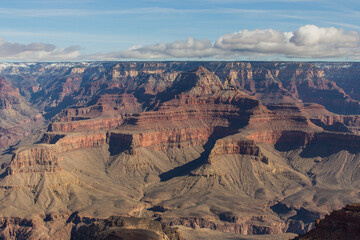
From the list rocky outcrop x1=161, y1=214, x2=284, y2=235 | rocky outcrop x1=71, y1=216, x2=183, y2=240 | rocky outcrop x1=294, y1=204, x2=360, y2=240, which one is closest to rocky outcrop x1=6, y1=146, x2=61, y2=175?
rocky outcrop x1=161, y1=214, x2=284, y2=235

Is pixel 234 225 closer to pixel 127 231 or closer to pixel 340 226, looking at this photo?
pixel 127 231

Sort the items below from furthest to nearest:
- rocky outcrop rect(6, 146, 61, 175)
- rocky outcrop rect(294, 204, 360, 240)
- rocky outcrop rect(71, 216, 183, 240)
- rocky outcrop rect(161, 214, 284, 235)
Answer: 1. rocky outcrop rect(6, 146, 61, 175)
2. rocky outcrop rect(161, 214, 284, 235)
3. rocky outcrop rect(71, 216, 183, 240)
4. rocky outcrop rect(294, 204, 360, 240)

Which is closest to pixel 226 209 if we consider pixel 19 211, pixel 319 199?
pixel 319 199

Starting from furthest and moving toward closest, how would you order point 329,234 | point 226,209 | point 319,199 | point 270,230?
1. point 319,199
2. point 226,209
3. point 270,230
4. point 329,234

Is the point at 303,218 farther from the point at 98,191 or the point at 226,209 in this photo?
the point at 98,191

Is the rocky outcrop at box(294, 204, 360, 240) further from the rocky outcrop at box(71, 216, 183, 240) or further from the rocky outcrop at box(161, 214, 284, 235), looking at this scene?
the rocky outcrop at box(161, 214, 284, 235)

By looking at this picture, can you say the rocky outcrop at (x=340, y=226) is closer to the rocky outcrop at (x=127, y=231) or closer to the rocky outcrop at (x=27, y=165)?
the rocky outcrop at (x=127, y=231)

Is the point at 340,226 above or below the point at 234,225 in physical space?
above

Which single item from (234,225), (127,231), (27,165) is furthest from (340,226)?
(27,165)
